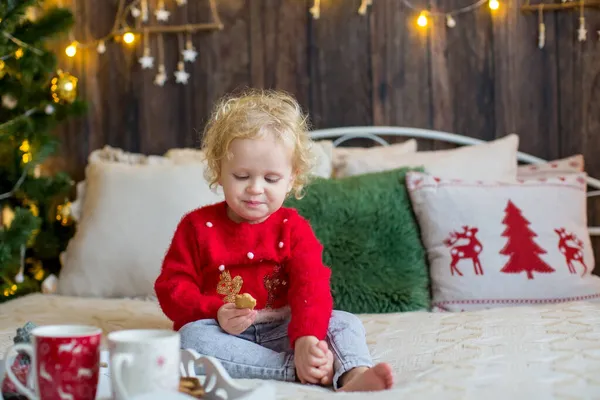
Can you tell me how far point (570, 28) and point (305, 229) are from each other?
1478 mm

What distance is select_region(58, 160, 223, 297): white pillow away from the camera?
222cm

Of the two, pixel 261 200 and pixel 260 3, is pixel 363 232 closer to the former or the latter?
pixel 261 200

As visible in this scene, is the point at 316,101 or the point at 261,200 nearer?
the point at 261,200

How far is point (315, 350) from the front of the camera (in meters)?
1.29

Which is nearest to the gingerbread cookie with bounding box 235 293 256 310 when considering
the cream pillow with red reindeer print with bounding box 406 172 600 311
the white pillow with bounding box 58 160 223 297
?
the cream pillow with red reindeer print with bounding box 406 172 600 311

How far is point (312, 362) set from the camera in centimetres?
129

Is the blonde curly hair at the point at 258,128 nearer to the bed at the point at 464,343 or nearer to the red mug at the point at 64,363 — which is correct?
the bed at the point at 464,343

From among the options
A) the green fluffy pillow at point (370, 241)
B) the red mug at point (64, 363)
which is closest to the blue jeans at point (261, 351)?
the red mug at point (64, 363)

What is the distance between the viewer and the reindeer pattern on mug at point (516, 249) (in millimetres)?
1999

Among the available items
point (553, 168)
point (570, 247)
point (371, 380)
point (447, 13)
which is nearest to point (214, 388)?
point (371, 380)

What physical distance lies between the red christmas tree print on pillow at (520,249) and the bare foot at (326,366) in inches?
33.1

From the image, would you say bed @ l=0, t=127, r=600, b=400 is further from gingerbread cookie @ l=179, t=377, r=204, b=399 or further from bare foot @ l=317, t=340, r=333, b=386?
gingerbread cookie @ l=179, t=377, r=204, b=399

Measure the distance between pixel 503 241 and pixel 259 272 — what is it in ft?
2.62

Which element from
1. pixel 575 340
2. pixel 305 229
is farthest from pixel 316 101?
pixel 575 340
